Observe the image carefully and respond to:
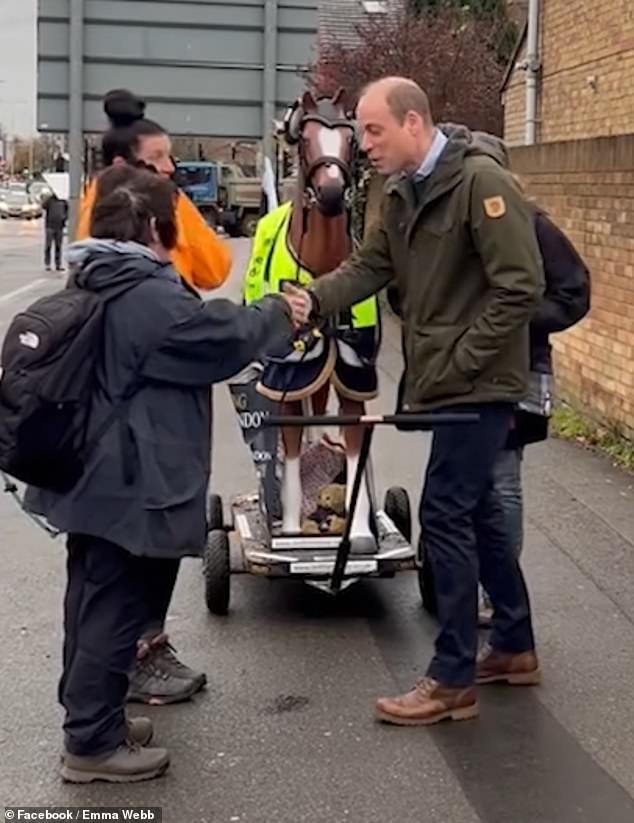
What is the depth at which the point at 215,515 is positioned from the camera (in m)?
6.69

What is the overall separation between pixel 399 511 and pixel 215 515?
2.85 ft

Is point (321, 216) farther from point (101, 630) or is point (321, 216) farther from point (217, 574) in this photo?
point (101, 630)

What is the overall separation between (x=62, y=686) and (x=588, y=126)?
11.8m

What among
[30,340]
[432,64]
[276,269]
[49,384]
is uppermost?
[432,64]

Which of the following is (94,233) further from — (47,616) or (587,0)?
(587,0)

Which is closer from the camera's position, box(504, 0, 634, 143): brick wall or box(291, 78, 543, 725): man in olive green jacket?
box(291, 78, 543, 725): man in olive green jacket

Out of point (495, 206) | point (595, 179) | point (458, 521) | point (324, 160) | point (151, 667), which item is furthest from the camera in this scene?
point (595, 179)

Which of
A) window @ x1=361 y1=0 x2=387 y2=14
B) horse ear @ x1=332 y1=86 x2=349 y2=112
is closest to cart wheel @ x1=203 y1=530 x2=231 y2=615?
horse ear @ x1=332 y1=86 x2=349 y2=112

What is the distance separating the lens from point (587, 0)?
15.0 metres

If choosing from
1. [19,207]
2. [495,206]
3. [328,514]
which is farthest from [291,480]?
[19,207]

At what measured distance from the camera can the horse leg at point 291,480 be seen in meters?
6.23

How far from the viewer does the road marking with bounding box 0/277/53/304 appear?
23.7 m

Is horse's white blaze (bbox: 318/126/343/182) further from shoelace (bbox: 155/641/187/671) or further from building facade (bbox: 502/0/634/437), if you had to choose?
building facade (bbox: 502/0/634/437)

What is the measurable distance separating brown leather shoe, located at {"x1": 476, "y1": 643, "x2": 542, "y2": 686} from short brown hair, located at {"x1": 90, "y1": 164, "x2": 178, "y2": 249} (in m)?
2.01
